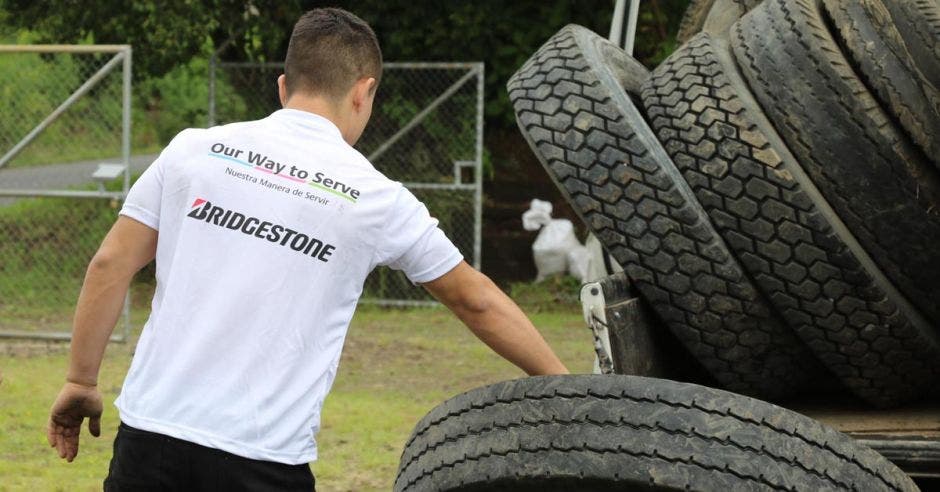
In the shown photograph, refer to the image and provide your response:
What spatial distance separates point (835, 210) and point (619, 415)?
1198mm

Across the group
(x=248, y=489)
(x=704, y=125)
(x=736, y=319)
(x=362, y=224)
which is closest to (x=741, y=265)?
(x=736, y=319)

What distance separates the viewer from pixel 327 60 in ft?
9.87

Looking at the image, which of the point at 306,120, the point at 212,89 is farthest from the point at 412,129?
the point at 306,120

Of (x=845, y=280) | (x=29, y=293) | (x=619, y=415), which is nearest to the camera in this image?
(x=619, y=415)

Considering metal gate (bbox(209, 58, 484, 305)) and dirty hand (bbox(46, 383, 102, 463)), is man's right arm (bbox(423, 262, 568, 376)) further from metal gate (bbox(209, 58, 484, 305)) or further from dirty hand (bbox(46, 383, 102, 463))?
metal gate (bbox(209, 58, 484, 305))

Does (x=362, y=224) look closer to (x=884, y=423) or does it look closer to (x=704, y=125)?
(x=704, y=125)

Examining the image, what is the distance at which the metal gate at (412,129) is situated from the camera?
12836mm

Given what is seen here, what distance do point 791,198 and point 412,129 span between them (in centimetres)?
997

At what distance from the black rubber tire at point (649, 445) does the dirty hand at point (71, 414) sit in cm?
100

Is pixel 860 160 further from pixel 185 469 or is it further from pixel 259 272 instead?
pixel 185 469

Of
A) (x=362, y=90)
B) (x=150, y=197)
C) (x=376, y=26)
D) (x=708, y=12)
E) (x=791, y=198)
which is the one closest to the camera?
(x=150, y=197)

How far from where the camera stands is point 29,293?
1138cm

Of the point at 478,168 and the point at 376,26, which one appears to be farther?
the point at 376,26

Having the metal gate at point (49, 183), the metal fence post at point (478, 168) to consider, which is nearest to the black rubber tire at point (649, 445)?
the metal gate at point (49, 183)
